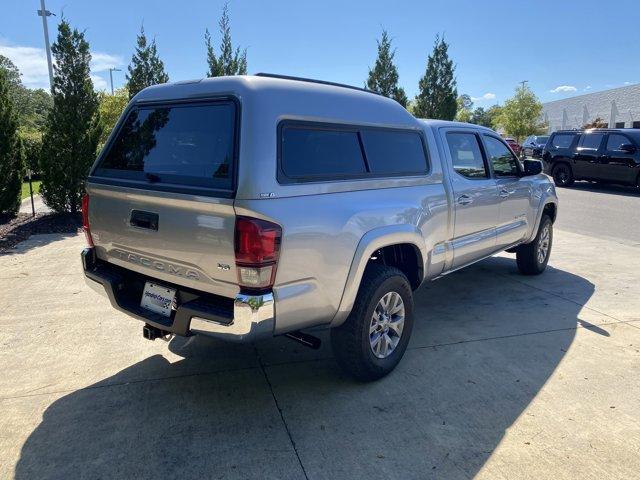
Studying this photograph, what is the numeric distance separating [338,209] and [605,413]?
85.4 inches

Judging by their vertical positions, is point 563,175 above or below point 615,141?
below

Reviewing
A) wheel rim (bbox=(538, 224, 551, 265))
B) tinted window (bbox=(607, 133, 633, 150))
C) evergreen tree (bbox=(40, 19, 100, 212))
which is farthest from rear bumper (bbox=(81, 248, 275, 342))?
tinted window (bbox=(607, 133, 633, 150))

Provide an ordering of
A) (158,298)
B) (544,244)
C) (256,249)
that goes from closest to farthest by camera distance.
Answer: (256,249), (158,298), (544,244)

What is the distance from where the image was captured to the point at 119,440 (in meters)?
2.90

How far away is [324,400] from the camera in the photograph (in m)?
3.37

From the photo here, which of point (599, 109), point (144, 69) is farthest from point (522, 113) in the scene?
point (144, 69)

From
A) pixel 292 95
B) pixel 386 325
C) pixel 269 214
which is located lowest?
pixel 386 325

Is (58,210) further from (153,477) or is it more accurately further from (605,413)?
(605,413)

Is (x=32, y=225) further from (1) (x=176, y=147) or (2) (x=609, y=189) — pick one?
(2) (x=609, y=189)

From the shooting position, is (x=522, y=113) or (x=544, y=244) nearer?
(x=544, y=244)

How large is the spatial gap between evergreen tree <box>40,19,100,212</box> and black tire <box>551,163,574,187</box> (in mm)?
14511

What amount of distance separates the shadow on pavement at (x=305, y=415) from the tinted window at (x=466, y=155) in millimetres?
1525

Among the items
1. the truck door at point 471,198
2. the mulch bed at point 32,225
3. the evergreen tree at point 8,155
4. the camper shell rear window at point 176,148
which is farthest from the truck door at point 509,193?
the evergreen tree at point 8,155

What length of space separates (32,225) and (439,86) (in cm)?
1453
